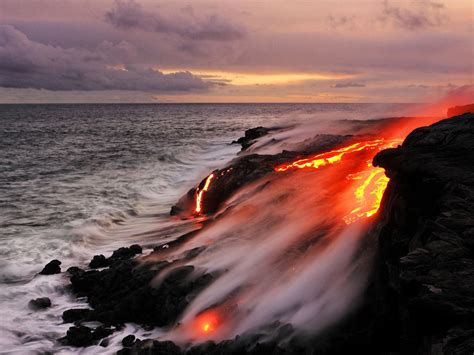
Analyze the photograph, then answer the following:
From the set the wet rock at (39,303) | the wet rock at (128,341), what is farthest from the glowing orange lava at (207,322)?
the wet rock at (39,303)

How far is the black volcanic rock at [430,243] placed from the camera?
841 centimetres

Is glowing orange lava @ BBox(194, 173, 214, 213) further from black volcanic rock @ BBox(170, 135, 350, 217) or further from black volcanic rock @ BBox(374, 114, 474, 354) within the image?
black volcanic rock @ BBox(374, 114, 474, 354)

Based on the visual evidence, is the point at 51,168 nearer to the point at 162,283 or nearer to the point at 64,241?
the point at 64,241

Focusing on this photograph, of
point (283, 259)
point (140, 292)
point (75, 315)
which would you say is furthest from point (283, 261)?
point (75, 315)

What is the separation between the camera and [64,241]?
78.2 feet

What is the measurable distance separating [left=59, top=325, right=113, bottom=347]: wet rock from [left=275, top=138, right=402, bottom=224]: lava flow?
8519mm

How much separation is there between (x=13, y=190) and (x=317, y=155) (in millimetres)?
25047

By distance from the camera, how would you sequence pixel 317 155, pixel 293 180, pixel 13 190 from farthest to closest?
pixel 13 190
pixel 317 155
pixel 293 180

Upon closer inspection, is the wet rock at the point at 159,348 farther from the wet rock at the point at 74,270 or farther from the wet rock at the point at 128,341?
the wet rock at the point at 74,270

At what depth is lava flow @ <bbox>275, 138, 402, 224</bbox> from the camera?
635 inches

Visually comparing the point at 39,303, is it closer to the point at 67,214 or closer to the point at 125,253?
the point at 125,253

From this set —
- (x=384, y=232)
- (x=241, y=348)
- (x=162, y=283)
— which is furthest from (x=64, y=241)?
(x=384, y=232)

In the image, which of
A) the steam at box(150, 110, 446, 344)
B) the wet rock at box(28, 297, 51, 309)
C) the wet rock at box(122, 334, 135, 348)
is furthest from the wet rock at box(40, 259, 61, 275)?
the wet rock at box(122, 334, 135, 348)

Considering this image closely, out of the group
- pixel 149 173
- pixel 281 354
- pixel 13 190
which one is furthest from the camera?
pixel 149 173
